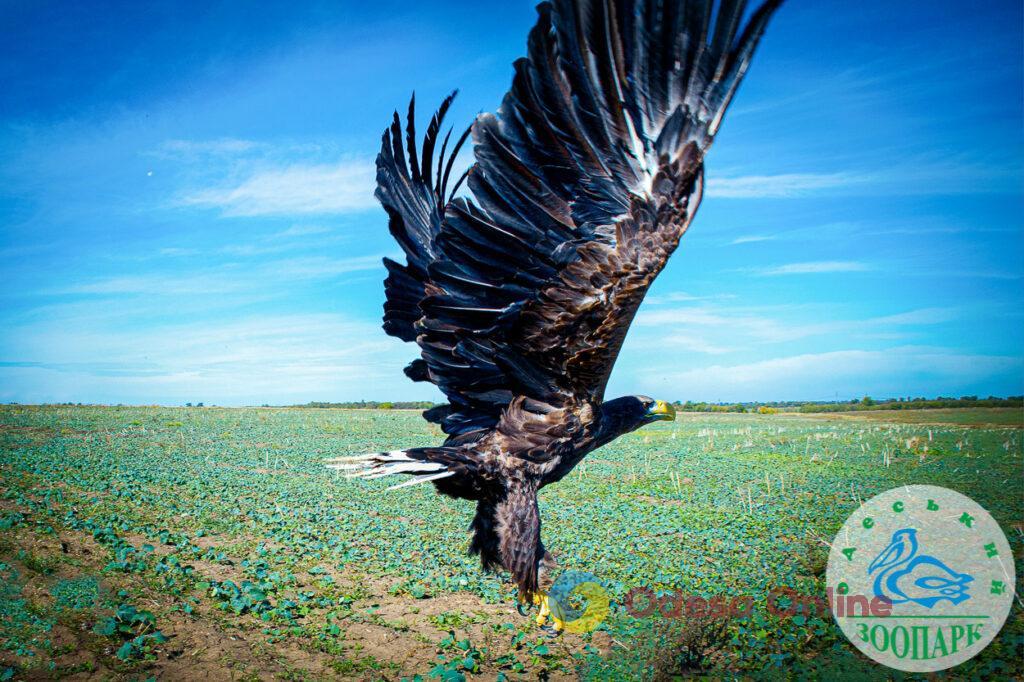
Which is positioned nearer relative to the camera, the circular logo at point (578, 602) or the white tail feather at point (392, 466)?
the white tail feather at point (392, 466)

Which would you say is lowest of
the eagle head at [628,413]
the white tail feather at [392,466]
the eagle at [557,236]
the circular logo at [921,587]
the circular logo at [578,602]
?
the circular logo at [921,587]

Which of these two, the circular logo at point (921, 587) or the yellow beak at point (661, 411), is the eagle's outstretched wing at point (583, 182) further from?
the circular logo at point (921, 587)

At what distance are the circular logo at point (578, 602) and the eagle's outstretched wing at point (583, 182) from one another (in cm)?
182

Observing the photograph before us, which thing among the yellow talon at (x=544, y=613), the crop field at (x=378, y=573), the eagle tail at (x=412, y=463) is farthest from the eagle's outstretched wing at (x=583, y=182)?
the crop field at (x=378, y=573)

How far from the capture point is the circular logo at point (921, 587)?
604cm

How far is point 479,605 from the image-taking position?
6.92 meters

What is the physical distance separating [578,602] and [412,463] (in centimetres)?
214

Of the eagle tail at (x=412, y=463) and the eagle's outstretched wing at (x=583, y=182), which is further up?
the eagle's outstretched wing at (x=583, y=182)

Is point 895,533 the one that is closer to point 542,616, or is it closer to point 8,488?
point 542,616

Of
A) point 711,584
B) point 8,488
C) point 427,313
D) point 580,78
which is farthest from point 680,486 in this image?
point 8,488

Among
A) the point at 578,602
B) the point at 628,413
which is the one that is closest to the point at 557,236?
the point at 628,413

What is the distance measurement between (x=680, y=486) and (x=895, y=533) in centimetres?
599

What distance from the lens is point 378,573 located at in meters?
7.89

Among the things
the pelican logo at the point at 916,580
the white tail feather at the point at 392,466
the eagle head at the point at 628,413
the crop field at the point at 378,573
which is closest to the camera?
the white tail feather at the point at 392,466
